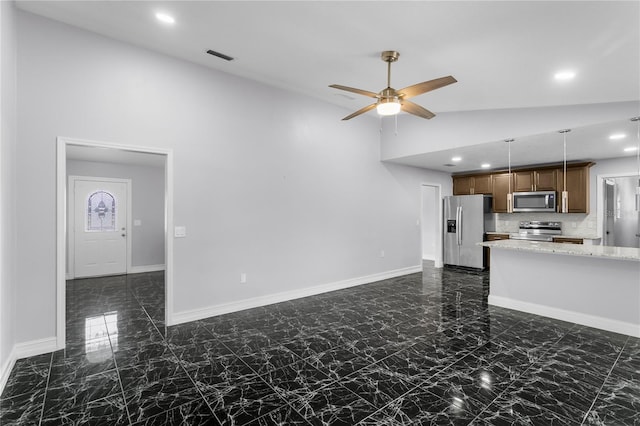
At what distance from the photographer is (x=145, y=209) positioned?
7219mm

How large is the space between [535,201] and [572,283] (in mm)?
3303

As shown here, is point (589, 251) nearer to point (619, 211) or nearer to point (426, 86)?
point (426, 86)

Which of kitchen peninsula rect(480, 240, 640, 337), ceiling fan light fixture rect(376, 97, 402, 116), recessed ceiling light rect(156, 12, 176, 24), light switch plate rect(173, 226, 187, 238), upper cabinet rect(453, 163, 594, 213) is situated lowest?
kitchen peninsula rect(480, 240, 640, 337)

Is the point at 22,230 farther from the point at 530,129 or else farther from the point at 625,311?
the point at 625,311

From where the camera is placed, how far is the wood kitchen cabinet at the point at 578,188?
6.21 m

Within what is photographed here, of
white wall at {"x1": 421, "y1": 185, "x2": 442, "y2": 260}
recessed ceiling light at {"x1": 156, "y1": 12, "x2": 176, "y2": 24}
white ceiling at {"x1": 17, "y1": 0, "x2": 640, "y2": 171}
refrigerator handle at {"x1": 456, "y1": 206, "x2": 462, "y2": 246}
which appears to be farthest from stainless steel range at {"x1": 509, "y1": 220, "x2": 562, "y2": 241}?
recessed ceiling light at {"x1": 156, "y1": 12, "x2": 176, "y2": 24}

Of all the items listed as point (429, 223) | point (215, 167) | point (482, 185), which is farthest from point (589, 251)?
point (429, 223)

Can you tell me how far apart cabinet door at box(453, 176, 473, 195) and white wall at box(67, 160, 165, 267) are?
7.23m

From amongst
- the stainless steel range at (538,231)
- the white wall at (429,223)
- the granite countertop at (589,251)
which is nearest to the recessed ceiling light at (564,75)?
the granite countertop at (589,251)

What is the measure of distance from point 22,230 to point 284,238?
2.90 meters

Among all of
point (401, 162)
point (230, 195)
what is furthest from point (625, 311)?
point (230, 195)

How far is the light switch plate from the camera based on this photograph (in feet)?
12.4

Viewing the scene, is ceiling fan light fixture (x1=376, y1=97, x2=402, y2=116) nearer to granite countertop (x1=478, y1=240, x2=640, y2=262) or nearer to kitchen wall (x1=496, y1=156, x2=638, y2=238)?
granite countertop (x1=478, y1=240, x2=640, y2=262)

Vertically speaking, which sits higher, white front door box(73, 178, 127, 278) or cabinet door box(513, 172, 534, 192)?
cabinet door box(513, 172, 534, 192)
